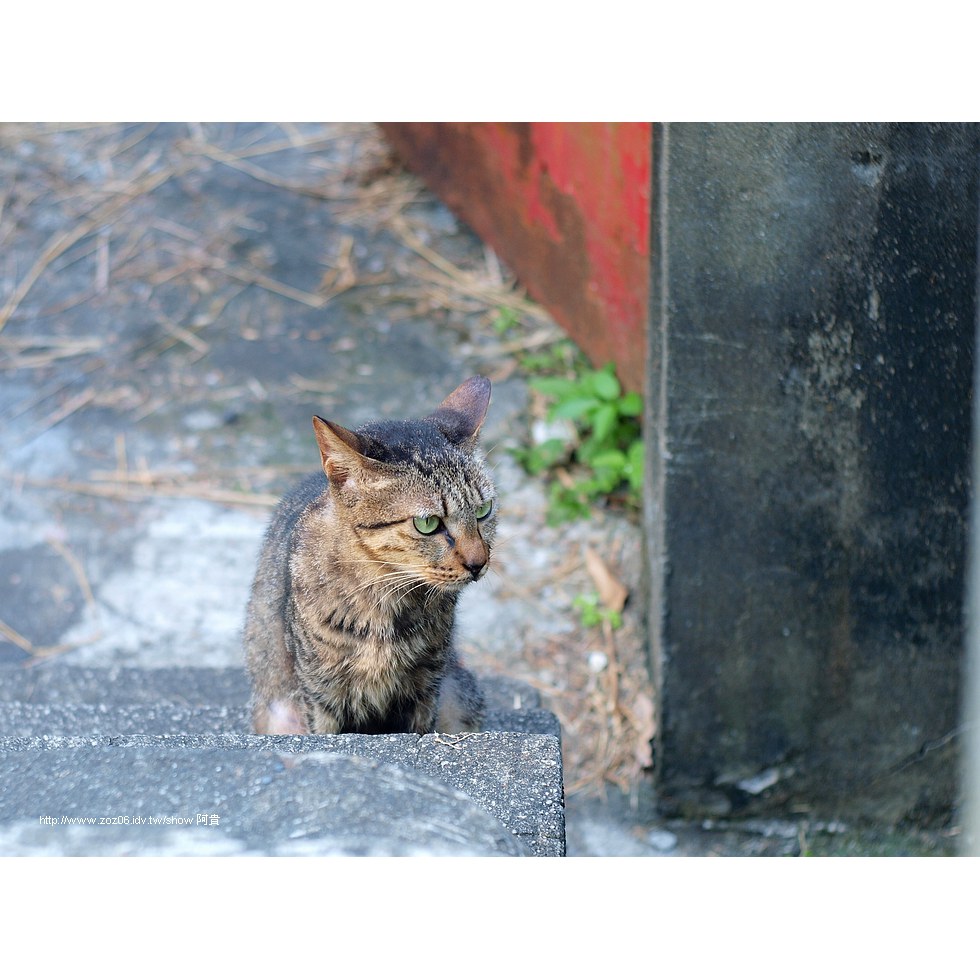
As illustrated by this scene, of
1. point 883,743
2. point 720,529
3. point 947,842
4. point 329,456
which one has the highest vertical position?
point 329,456

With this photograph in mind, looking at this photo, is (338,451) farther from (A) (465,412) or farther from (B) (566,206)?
(B) (566,206)

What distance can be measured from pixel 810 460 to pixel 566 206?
2289 millimetres

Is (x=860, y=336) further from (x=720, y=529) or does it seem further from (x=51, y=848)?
(x=51, y=848)

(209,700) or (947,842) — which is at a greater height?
(209,700)

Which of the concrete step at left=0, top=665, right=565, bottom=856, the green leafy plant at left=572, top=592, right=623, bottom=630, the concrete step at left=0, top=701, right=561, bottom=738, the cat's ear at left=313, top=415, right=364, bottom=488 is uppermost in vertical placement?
the cat's ear at left=313, top=415, right=364, bottom=488

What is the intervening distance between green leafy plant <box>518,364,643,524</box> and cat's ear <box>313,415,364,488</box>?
2.31m

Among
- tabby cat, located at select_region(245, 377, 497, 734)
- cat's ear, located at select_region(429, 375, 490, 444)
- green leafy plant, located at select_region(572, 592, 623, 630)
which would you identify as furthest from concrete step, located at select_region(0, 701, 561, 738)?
green leafy plant, located at select_region(572, 592, 623, 630)

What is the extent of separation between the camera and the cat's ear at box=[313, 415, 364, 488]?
98.4 inches

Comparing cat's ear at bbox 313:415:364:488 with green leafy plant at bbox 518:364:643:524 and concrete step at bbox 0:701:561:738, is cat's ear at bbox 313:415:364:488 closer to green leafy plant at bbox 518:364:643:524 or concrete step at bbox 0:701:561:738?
concrete step at bbox 0:701:561:738

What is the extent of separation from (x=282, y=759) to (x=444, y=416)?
39.0 inches

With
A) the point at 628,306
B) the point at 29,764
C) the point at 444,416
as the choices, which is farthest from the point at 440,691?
the point at 628,306

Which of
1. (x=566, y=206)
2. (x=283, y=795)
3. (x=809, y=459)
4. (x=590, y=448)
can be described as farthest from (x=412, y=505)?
(x=566, y=206)

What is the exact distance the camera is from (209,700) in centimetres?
382

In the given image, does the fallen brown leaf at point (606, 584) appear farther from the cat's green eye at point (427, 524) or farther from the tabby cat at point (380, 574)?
the cat's green eye at point (427, 524)
